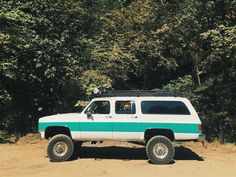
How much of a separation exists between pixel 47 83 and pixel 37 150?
626 centimetres

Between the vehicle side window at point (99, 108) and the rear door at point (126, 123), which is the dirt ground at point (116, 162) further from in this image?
the vehicle side window at point (99, 108)

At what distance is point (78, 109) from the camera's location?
2222cm

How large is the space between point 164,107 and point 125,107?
1.37 meters

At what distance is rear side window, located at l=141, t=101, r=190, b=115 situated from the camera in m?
14.4

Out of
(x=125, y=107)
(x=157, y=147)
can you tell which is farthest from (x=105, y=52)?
(x=157, y=147)

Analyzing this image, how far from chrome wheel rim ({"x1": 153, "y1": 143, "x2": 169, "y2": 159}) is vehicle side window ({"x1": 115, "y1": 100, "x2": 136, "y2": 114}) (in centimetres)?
143

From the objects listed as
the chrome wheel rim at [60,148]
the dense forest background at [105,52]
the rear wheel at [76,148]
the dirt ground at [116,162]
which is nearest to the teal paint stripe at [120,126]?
the chrome wheel rim at [60,148]

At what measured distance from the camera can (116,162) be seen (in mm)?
14633

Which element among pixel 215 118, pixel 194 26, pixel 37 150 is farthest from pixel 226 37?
pixel 37 150

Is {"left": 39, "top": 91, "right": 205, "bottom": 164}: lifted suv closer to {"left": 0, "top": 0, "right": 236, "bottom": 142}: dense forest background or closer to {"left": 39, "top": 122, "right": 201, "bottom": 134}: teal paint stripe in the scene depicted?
{"left": 39, "top": 122, "right": 201, "bottom": 134}: teal paint stripe

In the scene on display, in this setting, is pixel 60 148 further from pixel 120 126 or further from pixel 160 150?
pixel 160 150

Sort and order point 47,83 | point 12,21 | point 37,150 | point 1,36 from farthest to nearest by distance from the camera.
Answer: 1. point 47,83
2. point 12,21
3. point 1,36
4. point 37,150

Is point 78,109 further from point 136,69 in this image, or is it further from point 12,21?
point 12,21

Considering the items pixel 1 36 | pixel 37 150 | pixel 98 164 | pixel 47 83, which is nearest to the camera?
pixel 98 164
